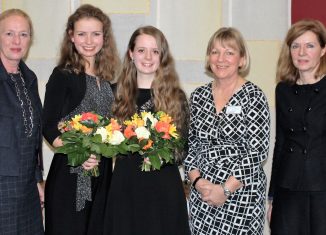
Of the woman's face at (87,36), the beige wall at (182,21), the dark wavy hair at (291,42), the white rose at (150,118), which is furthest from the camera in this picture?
the beige wall at (182,21)

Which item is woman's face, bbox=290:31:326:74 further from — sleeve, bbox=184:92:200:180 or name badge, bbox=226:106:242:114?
sleeve, bbox=184:92:200:180

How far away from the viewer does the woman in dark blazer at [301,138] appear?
3.08 metres

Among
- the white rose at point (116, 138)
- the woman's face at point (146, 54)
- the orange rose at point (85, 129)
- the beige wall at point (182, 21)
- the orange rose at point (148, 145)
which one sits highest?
the beige wall at point (182, 21)

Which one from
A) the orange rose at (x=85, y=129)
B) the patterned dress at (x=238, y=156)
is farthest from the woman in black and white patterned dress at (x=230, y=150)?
the orange rose at (x=85, y=129)

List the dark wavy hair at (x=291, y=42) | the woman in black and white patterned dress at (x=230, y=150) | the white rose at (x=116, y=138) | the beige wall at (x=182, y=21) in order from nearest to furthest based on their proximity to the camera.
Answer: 1. the white rose at (x=116, y=138)
2. the woman in black and white patterned dress at (x=230, y=150)
3. the dark wavy hair at (x=291, y=42)
4. the beige wall at (x=182, y=21)

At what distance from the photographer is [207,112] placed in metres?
3.26

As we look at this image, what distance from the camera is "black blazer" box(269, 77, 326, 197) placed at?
122 inches

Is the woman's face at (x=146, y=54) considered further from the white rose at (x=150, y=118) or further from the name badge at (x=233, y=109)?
the name badge at (x=233, y=109)

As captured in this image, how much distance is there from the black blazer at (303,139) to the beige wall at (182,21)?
5.13 ft

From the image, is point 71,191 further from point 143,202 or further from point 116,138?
point 116,138

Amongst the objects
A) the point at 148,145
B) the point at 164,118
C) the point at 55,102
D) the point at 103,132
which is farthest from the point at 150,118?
the point at 55,102

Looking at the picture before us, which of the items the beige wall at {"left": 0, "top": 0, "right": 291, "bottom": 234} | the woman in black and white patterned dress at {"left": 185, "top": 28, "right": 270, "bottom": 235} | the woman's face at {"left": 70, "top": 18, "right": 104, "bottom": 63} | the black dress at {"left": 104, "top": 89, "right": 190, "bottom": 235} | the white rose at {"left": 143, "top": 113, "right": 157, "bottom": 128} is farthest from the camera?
the beige wall at {"left": 0, "top": 0, "right": 291, "bottom": 234}

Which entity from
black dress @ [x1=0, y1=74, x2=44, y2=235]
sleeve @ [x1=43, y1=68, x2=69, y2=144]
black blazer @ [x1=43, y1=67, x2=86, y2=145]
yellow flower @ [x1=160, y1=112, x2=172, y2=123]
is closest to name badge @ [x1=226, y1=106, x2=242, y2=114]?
yellow flower @ [x1=160, y1=112, x2=172, y2=123]

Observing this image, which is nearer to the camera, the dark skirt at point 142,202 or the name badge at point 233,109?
the dark skirt at point 142,202
